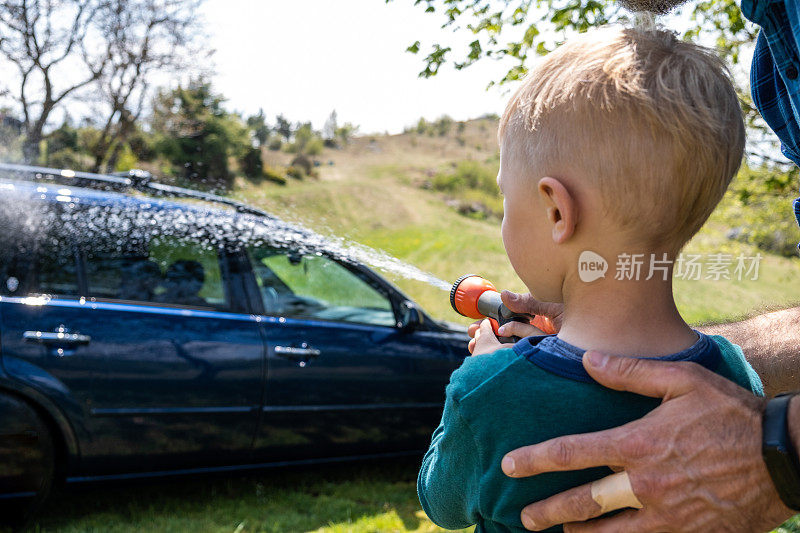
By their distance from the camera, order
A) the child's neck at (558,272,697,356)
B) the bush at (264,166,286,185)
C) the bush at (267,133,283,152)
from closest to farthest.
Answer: the child's neck at (558,272,697,356), the bush at (264,166,286,185), the bush at (267,133,283,152)

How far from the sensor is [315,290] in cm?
452

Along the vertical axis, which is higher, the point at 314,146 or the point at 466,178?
the point at 314,146

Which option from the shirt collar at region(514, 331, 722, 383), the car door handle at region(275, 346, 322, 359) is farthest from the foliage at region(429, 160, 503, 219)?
the shirt collar at region(514, 331, 722, 383)

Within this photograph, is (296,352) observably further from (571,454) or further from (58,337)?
(571,454)

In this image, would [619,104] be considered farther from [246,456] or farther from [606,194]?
[246,456]

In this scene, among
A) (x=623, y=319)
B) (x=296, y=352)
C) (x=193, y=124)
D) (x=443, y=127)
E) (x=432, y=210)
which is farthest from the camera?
(x=443, y=127)

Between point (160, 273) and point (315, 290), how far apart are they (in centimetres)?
99

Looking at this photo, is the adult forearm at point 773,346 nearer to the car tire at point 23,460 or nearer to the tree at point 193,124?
the car tire at point 23,460

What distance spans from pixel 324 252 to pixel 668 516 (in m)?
3.24

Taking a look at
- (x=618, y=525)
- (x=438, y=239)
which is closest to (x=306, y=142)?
(x=438, y=239)

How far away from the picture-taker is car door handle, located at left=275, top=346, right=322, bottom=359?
13.5 ft

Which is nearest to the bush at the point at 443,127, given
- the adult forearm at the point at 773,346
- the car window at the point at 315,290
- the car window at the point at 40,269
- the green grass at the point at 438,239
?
the green grass at the point at 438,239

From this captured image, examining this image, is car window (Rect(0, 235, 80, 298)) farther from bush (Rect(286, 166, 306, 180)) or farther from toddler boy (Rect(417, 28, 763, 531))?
bush (Rect(286, 166, 306, 180))

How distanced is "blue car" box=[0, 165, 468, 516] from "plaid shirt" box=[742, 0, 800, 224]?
8.91ft
